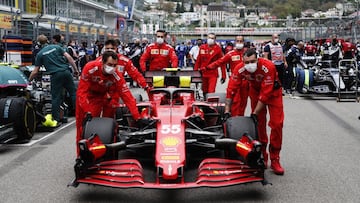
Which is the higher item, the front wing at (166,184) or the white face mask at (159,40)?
the white face mask at (159,40)

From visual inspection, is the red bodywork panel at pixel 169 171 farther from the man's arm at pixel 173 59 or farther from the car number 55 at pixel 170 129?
the man's arm at pixel 173 59

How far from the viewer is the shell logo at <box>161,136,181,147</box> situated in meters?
5.77

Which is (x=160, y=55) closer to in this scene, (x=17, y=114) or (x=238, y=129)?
(x=17, y=114)

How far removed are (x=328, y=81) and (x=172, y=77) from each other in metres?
7.35

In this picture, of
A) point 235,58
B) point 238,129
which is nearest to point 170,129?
point 238,129

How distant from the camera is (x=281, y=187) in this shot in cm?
612

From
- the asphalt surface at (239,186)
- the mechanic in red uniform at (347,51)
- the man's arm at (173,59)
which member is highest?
the mechanic in red uniform at (347,51)

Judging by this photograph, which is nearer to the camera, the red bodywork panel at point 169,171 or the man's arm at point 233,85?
the red bodywork panel at point 169,171

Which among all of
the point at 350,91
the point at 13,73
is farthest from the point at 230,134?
the point at 350,91

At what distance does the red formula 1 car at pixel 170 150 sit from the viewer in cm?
542

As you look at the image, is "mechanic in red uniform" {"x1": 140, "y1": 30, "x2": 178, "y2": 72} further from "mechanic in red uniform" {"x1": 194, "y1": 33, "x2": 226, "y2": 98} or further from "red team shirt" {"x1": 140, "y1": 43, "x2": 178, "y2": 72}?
"mechanic in red uniform" {"x1": 194, "y1": 33, "x2": 226, "y2": 98}

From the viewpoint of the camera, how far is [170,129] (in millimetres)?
6055

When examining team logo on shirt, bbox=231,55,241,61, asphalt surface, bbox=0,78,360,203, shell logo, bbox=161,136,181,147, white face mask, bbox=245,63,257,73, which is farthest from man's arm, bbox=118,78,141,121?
team logo on shirt, bbox=231,55,241,61

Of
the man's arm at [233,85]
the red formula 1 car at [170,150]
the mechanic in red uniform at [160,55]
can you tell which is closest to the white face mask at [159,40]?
the mechanic in red uniform at [160,55]
